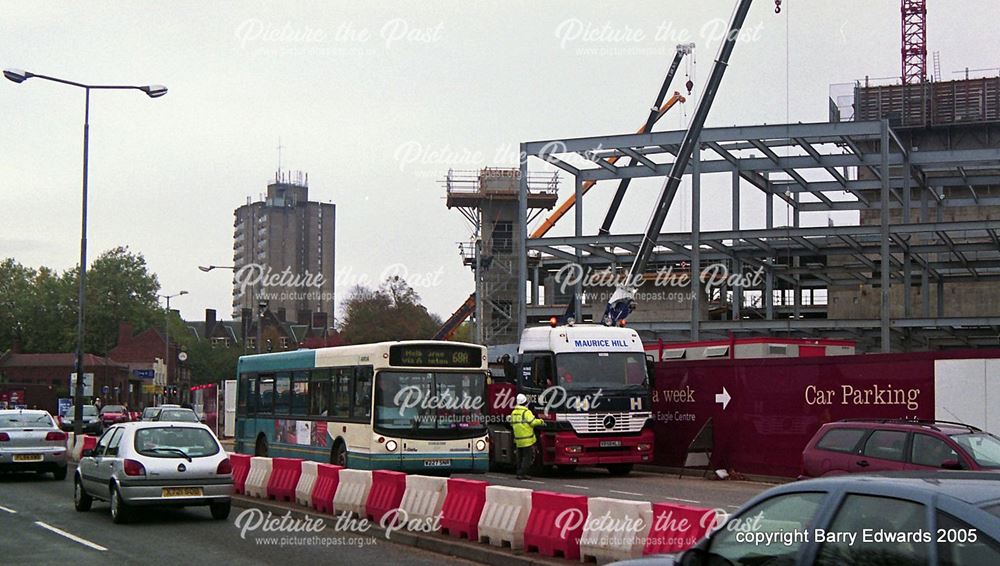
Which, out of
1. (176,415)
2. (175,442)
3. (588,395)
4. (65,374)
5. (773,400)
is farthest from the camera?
(65,374)

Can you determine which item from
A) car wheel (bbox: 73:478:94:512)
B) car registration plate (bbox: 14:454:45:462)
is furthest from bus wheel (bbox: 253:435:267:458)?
car wheel (bbox: 73:478:94:512)

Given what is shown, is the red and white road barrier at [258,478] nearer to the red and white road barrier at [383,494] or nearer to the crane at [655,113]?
the red and white road barrier at [383,494]

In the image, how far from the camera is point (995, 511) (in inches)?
192

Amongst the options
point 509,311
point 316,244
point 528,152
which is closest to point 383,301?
point 509,311

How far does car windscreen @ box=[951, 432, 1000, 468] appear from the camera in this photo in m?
14.6

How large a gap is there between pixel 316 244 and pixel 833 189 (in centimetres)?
13235

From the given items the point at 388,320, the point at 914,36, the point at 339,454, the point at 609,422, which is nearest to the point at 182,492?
the point at 339,454

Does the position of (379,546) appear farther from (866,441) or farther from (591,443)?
(591,443)

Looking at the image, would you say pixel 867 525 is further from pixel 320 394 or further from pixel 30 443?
pixel 30 443

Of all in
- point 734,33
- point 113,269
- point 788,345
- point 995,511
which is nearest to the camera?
point 995,511

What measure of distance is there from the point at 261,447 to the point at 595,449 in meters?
8.32

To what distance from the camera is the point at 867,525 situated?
5332 mm

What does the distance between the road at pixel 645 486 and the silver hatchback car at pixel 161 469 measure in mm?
7390

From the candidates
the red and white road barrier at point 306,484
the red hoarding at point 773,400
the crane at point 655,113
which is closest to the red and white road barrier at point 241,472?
the red and white road barrier at point 306,484
